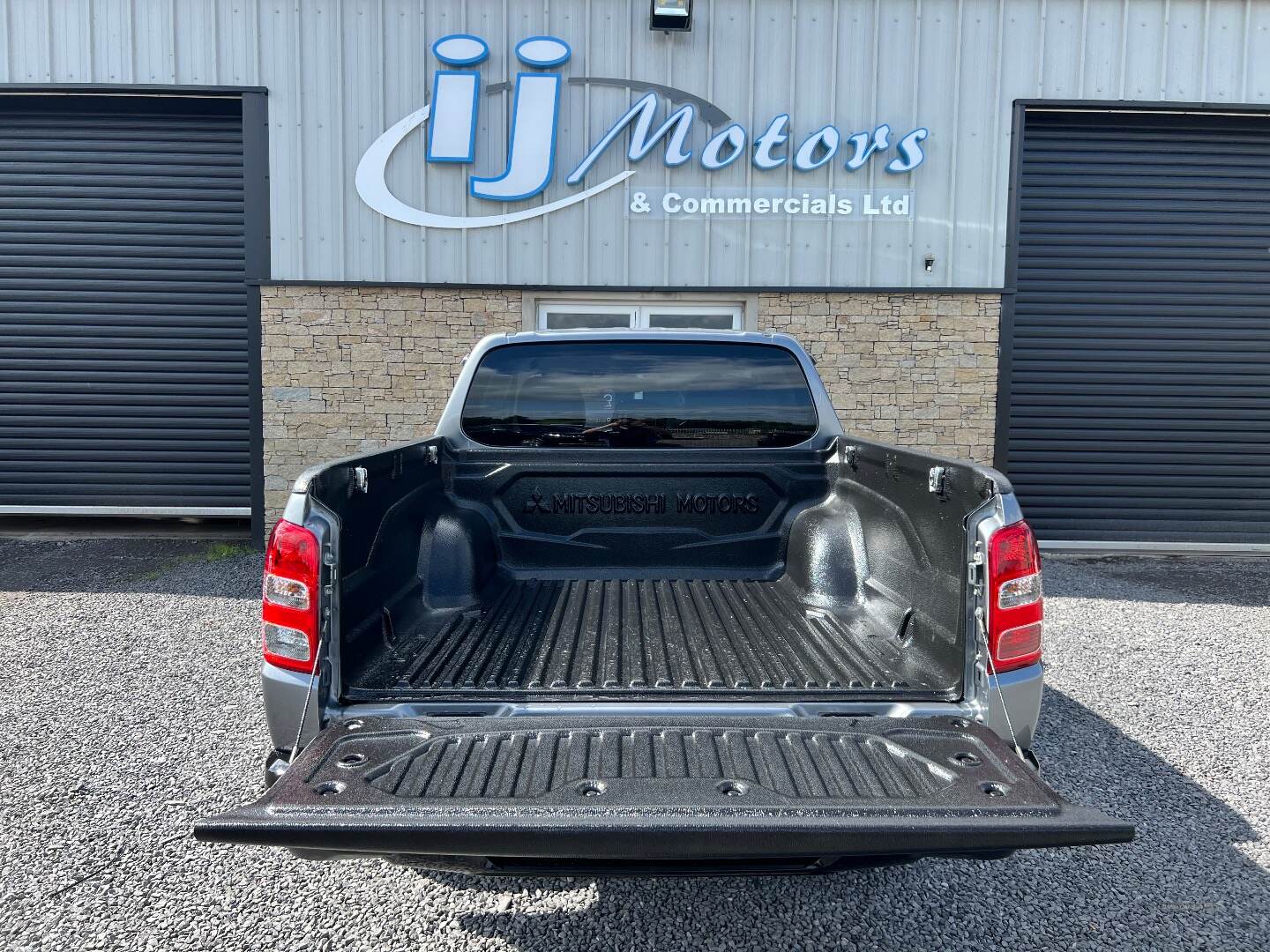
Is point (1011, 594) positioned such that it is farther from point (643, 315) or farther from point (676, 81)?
point (676, 81)

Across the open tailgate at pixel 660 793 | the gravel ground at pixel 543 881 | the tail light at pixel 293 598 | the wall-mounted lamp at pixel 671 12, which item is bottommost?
the gravel ground at pixel 543 881

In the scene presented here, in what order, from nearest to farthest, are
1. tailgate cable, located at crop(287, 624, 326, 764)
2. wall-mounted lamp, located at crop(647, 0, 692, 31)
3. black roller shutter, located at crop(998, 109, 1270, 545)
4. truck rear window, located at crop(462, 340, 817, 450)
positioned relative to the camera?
tailgate cable, located at crop(287, 624, 326, 764)
truck rear window, located at crop(462, 340, 817, 450)
wall-mounted lamp, located at crop(647, 0, 692, 31)
black roller shutter, located at crop(998, 109, 1270, 545)

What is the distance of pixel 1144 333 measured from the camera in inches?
338

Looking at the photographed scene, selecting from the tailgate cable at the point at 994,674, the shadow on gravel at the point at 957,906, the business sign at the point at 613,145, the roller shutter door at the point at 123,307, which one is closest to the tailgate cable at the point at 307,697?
the shadow on gravel at the point at 957,906

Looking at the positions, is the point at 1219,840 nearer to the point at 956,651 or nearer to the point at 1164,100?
the point at 956,651

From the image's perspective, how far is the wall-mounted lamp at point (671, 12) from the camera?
7652mm

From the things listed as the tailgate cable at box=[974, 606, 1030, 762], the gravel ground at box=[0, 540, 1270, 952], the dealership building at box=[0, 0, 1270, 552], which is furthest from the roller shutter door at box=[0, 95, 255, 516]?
the tailgate cable at box=[974, 606, 1030, 762]

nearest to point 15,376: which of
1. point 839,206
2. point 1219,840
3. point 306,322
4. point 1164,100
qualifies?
point 306,322

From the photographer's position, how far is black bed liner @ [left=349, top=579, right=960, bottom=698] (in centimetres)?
243

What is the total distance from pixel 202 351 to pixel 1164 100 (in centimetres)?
1043

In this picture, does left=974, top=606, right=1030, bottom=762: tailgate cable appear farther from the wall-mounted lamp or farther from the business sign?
the wall-mounted lamp

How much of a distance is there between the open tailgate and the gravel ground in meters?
0.60

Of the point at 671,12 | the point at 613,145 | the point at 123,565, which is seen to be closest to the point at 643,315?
the point at 613,145

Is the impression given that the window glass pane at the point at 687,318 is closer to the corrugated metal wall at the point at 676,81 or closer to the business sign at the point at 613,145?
the corrugated metal wall at the point at 676,81
